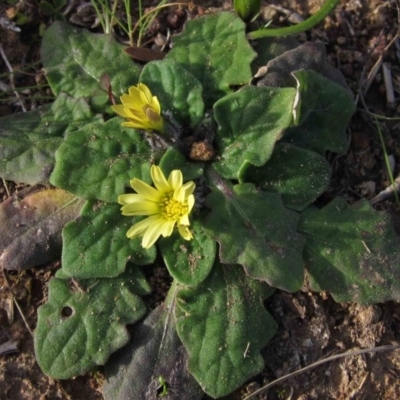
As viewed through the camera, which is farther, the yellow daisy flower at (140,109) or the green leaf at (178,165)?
the green leaf at (178,165)

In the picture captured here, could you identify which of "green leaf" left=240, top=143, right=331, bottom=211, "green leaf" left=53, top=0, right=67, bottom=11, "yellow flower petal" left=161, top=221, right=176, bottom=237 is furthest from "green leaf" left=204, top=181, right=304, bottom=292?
"green leaf" left=53, top=0, right=67, bottom=11

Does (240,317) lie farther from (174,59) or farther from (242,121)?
(174,59)

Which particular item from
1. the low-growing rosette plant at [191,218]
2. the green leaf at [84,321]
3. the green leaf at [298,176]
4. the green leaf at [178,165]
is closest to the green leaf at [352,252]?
the low-growing rosette plant at [191,218]

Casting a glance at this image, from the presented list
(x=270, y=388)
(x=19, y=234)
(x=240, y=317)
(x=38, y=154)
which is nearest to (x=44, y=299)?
(x=19, y=234)

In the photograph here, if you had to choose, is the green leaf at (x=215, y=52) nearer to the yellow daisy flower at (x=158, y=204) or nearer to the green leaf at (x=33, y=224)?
the yellow daisy flower at (x=158, y=204)

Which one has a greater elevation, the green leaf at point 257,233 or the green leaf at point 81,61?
the green leaf at point 81,61

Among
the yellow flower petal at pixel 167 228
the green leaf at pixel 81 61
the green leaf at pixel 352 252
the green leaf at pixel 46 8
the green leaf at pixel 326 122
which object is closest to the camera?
the yellow flower petal at pixel 167 228

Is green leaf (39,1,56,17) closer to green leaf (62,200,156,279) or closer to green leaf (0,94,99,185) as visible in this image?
green leaf (0,94,99,185)
